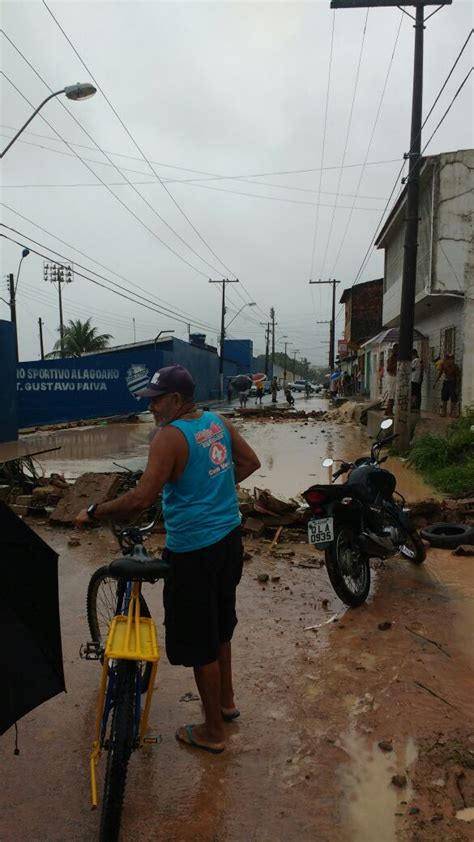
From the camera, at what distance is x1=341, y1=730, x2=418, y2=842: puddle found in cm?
235

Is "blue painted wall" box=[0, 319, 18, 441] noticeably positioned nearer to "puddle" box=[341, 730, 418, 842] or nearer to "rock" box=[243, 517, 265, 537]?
"rock" box=[243, 517, 265, 537]

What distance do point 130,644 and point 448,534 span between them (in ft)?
15.6

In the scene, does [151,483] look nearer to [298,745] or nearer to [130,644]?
[130,644]

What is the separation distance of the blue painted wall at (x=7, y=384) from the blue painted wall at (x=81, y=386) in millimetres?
5465

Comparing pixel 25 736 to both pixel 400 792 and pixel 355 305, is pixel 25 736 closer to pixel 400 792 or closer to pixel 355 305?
pixel 400 792

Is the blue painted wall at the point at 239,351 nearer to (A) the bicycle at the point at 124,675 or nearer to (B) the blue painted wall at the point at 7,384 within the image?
(B) the blue painted wall at the point at 7,384

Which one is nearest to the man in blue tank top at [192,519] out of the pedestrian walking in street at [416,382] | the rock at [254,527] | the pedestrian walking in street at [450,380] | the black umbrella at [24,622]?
the black umbrella at [24,622]

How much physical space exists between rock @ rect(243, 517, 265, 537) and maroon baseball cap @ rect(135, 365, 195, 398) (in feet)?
12.8

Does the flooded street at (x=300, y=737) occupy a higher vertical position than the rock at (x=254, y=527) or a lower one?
lower

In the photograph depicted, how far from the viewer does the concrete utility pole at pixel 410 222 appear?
12.2 m

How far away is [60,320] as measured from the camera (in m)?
47.6

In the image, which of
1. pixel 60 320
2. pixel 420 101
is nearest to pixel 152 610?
pixel 420 101

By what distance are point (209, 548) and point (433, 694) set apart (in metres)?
1.60

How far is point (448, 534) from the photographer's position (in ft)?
20.7
